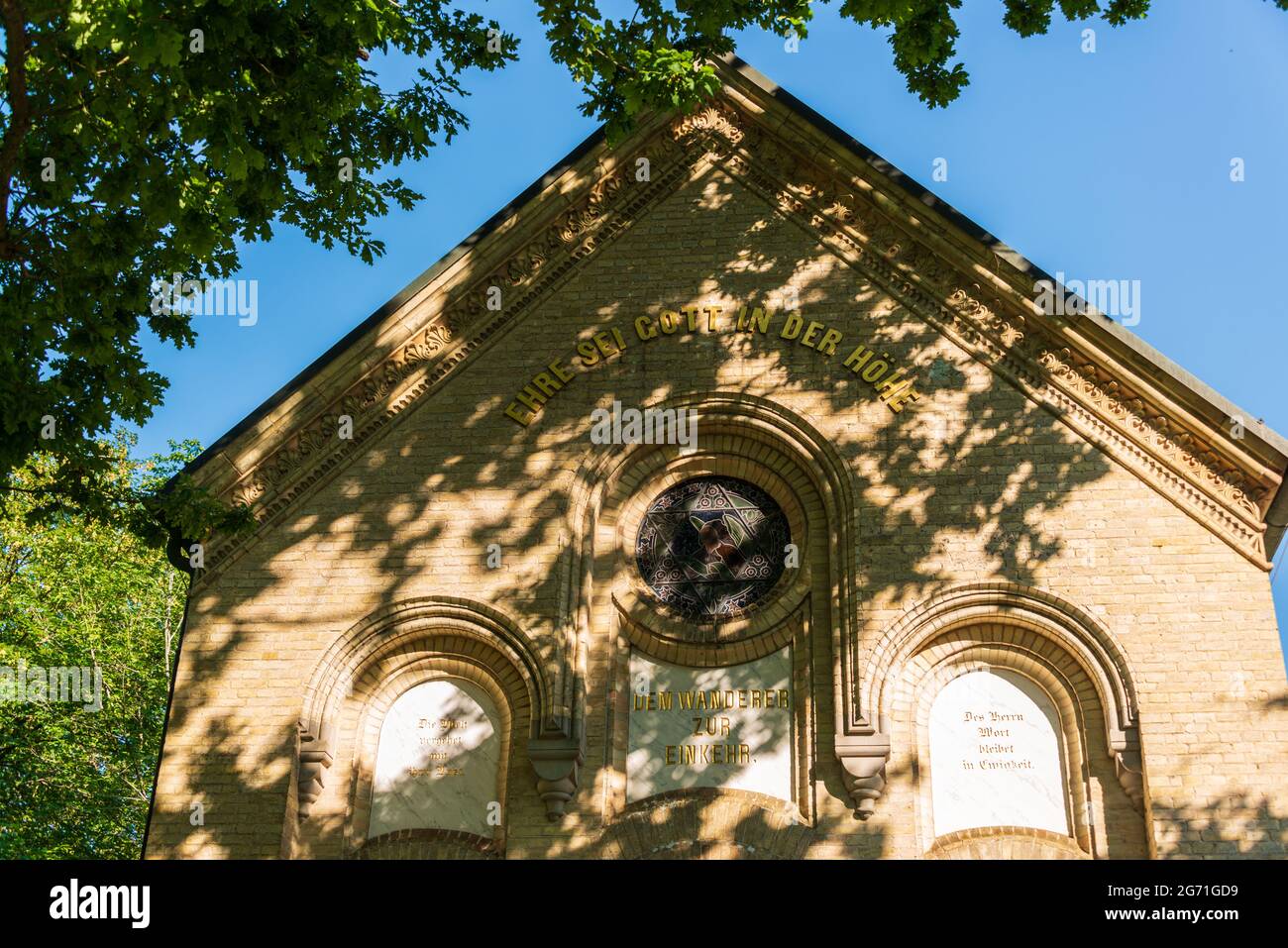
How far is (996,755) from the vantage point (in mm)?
14141

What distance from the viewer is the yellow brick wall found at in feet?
44.9

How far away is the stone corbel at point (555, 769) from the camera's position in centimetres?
1408

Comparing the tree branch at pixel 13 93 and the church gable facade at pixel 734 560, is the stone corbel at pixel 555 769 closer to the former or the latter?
the church gable facade at pixel 734 560

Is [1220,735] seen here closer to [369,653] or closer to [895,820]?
[895,820]

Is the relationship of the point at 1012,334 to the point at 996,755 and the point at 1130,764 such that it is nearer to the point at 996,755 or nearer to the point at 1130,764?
the point at 996,755

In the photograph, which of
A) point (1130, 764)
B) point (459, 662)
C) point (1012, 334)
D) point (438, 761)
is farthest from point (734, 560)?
point (1130, 764)

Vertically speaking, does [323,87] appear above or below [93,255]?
above

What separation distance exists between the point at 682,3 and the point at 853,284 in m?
4.52

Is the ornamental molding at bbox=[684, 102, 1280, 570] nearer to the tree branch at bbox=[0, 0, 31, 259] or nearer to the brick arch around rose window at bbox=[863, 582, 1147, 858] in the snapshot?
the brick arch around rose window at bbox=[863, 582, 1147, 858]

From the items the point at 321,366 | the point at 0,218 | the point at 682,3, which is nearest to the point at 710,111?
the point at 682,3

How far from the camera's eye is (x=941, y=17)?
1347 cm

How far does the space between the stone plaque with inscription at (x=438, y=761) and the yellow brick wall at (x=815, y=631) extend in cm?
47

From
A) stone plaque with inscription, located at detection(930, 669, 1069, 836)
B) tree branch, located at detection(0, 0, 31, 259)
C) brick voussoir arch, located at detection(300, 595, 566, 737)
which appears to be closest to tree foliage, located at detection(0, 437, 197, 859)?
brick voussoir arch, located at detection(300, 595, 566, 737)

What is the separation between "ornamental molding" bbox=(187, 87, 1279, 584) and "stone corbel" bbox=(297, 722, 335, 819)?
2578 mm
